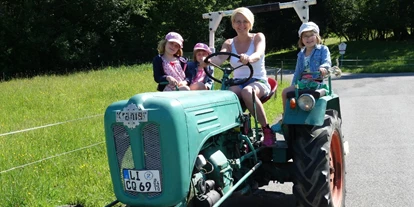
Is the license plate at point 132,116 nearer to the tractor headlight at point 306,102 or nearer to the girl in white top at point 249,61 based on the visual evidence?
the girl in white top at point 249,61

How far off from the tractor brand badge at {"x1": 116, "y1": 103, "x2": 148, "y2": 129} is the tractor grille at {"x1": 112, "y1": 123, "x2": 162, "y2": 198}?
0.06 metres

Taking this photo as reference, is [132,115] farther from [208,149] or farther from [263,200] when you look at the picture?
[263,200]

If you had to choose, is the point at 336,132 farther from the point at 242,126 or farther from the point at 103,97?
the point at 103,97

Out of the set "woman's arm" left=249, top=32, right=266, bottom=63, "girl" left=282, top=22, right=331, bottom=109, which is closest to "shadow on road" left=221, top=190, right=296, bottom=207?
"girl" left=282, top=22, right=331, bottom=109

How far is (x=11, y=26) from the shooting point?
97.0ft

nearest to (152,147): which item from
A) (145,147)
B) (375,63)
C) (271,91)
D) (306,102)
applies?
(145,147)

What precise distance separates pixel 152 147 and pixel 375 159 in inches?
183

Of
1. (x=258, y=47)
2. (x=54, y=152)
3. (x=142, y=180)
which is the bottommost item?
(x=54, y=152)

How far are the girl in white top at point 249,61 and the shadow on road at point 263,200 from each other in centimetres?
92

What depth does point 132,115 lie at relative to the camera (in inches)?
127

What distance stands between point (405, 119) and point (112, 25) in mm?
25647

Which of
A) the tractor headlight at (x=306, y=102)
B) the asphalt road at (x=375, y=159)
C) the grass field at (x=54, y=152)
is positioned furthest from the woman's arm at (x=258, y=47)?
the grass field at (x=54, y=152)

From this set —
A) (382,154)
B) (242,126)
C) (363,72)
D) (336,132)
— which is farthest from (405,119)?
(363,72)

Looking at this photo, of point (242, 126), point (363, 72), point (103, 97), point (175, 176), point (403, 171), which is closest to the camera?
point (175, 176)
